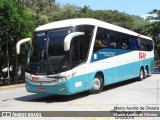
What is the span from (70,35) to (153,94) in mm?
4511

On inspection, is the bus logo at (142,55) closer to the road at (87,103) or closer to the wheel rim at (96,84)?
the wheel rim at (96,84)

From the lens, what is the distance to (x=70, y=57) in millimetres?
13688

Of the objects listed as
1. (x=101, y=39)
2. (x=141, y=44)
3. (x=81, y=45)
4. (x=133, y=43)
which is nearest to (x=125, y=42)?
(x=133, y=43)

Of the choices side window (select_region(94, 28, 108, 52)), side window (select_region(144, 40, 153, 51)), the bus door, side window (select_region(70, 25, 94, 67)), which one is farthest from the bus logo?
the bus door

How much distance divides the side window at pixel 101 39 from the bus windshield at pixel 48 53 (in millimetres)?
1968

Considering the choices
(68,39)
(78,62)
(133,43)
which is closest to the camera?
(68,39)

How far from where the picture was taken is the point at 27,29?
89.8 feet

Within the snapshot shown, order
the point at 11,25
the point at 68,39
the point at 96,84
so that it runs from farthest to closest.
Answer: the point at 11,25 < the point at 96,84 < the point at 68,39

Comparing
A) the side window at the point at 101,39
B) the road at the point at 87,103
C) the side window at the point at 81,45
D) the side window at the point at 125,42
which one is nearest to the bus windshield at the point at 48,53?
the side window at the point at 81,45

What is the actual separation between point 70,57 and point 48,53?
0.92 meters

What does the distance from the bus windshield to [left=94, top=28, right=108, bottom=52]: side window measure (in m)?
1.97

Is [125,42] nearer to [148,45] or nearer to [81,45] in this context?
[81,45]

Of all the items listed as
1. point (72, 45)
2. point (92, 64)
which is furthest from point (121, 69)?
point (72, 45)

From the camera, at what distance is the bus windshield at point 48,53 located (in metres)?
13.6
